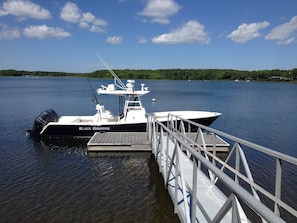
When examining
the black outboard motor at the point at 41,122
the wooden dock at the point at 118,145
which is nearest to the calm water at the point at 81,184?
the wooden dock at the point at 118,145

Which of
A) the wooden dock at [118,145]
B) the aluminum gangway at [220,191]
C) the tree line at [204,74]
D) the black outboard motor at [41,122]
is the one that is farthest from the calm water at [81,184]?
the tree line at [204,74]

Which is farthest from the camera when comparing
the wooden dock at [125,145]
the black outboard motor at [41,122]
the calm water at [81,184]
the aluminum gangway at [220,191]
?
the black outboard motor at [41,122]

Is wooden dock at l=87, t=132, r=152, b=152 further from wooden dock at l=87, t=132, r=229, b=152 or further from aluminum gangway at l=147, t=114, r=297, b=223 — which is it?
aluminum gangway at l=147, t=114, r=297, b=223

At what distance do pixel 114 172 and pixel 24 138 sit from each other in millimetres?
7672

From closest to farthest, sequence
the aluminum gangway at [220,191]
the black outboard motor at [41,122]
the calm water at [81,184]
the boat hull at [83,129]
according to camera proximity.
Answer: the aluminum gangway at [220,191], the calm water at [81,184], the boat hull at [83,129], the black outboard motor at [41,122]

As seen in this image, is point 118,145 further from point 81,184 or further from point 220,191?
point 220,191

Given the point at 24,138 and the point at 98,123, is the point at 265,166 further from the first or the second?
the point at 24,138

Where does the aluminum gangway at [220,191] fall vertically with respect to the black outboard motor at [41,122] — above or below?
above

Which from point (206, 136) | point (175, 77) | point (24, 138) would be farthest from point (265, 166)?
point (175, 77)

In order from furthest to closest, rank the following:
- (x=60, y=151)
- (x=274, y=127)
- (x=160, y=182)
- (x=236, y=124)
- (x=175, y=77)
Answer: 1. (x=175, y=77)
2. (x=236, y=124)
3. (x=274, y=127)
4. (x=60, y=151)
5. (x=160, y=182)

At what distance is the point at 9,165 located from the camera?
426 inches

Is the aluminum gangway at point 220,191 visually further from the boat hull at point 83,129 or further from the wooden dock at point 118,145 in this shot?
the boat hull at point 83,129

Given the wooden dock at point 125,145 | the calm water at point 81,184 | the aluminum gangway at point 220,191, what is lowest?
the calm water at point 81,184

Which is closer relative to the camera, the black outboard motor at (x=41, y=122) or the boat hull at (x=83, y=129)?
the boat hull at (x=83, y=129)
